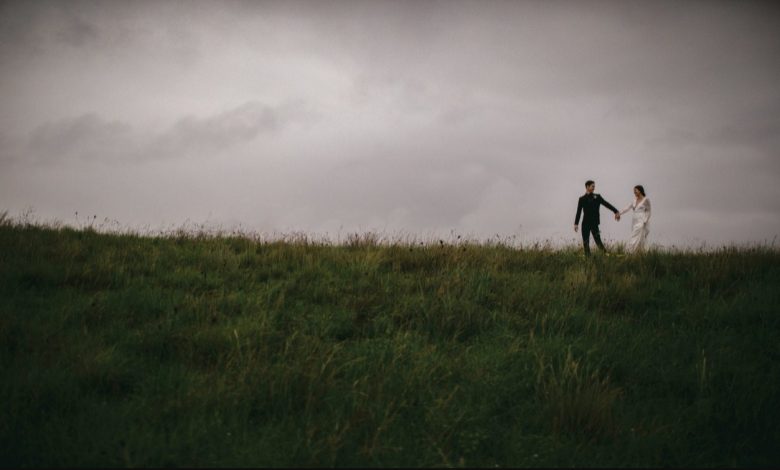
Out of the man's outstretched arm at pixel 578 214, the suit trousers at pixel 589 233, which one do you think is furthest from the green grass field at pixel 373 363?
the man's outstretched arm at pixel 578 214

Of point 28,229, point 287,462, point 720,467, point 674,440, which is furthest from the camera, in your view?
point 28,229

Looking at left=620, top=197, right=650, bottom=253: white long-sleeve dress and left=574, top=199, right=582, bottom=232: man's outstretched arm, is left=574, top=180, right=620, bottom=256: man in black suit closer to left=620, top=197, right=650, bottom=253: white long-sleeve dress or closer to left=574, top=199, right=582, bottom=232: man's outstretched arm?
left=574, top=199, right=582, bottom=232: man's outstretched arm

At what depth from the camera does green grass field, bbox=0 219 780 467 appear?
121 inches

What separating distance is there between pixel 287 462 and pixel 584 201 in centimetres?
1091

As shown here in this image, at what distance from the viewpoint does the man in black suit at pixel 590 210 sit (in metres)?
11.4

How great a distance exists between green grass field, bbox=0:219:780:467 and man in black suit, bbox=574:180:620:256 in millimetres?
4169

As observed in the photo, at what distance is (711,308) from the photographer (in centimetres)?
591

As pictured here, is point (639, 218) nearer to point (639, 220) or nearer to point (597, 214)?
point (639, 220)

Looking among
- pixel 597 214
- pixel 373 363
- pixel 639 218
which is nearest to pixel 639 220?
pixel 639 218

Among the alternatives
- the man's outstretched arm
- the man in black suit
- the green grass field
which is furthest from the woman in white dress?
the green grass field

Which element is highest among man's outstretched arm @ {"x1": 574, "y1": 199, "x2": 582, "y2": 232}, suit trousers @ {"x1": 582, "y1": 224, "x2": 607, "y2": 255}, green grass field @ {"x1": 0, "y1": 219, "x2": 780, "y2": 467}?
man's outstretched arm @ {"x1": 574, "y1": 199, "x2": 582, "y2": 232}

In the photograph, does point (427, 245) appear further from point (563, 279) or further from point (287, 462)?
point (287, 462)

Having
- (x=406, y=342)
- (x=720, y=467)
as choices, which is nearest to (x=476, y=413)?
(x=406, y=342)

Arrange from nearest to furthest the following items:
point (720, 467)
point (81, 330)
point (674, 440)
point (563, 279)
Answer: point (720, 467)
point (674, 440)
point (81, 330)
point (563, 279)
